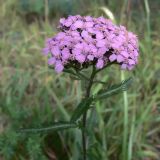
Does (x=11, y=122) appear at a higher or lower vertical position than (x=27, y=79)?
lower

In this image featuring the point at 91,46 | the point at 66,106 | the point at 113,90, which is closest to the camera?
the point at 91,46

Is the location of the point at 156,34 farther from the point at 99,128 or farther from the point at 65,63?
the point at 65,63

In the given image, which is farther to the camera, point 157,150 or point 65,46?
point 157,150

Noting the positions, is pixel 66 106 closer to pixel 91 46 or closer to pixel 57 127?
pixel 57 127

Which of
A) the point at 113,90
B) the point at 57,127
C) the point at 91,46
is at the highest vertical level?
the point at 91,46

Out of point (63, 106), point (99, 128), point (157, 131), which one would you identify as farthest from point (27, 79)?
point (157, 131)

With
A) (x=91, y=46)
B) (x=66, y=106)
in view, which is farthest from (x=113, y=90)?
(x=66, y=106)

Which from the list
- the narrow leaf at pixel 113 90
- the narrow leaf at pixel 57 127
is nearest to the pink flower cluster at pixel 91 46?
the narrow leaf at pixel 113 90

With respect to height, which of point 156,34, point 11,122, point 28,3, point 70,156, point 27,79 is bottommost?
point 70,156
